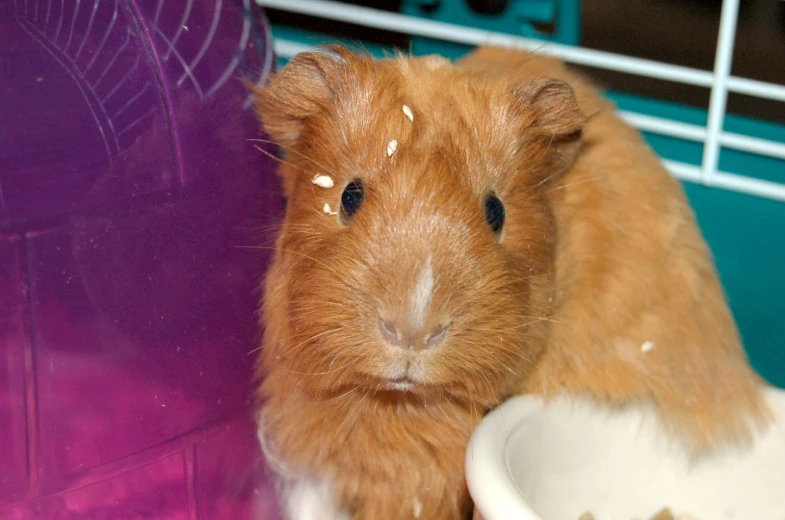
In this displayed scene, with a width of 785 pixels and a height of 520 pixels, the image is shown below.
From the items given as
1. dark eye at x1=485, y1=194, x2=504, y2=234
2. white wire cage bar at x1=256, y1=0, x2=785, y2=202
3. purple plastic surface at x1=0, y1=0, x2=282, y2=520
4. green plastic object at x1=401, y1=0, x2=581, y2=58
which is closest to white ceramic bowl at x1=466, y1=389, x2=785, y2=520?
dark eye at x1=485, y1=194, x2=504, y2=234

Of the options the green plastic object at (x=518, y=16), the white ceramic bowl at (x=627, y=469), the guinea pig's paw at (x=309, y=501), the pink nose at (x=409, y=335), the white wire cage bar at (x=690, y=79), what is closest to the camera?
the pink nose at (x=409, y=335)

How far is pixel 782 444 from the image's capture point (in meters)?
1.81

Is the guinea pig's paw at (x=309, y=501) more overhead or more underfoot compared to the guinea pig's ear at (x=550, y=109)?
more underfoot

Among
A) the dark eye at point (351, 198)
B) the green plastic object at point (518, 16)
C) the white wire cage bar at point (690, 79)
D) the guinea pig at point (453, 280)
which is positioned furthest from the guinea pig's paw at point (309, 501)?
the green plastic object at point (518, 16)

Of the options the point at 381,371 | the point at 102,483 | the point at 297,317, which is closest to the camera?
the point at 381,371

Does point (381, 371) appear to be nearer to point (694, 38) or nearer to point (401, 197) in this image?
point (401, 197)

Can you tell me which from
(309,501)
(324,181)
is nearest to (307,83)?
(324,181)

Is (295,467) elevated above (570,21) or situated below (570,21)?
below

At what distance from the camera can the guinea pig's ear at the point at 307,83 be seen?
1.59 metres

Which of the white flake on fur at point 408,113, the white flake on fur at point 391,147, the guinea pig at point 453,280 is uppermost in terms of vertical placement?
the white flake on fur at point 408,113

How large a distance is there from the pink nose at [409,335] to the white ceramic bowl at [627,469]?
366mm

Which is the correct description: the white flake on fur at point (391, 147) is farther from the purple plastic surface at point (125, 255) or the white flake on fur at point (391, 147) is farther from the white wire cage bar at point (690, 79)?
the white wire cage bar at point (690, 79)

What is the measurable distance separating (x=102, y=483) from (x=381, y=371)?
0.66 metres

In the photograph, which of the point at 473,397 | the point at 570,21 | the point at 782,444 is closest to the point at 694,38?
the point at 570,21
